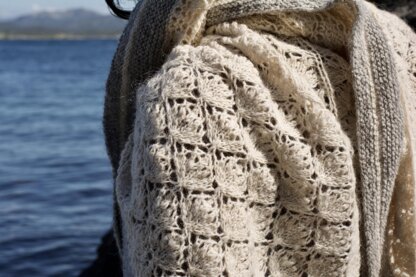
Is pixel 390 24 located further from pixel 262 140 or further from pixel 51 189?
pixel 51 189

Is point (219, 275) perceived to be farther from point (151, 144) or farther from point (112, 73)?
point (112, 73)

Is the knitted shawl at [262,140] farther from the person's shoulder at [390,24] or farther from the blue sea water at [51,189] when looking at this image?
the blue sea water at [51,189]

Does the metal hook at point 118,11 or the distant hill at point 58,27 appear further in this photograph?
the distant hill at point 58,27

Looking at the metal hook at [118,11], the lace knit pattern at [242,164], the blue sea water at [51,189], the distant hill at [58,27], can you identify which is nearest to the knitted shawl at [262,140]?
the lace knit pattern at [242,164]

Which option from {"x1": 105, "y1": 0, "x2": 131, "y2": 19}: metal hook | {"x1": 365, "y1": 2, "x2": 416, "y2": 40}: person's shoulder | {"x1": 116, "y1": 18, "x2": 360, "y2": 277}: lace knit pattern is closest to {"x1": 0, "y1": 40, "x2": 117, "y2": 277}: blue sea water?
{"x1": 105, "y1": 0, "x2": 131, "y2": 19}: metal hook

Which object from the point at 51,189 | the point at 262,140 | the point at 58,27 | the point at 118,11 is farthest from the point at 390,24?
the point at 58,27

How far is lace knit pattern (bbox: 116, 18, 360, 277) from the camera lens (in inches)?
56.6

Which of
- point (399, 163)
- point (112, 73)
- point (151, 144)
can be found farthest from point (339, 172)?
point (112, 73)

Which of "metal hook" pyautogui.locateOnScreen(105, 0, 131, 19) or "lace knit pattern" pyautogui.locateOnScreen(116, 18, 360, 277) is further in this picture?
"metal hook" pyautogui.locateOnScreen(105, 0, 131, 19)

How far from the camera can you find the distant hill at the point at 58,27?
12223 cm

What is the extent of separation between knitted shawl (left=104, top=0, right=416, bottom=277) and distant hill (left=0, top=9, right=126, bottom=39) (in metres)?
110

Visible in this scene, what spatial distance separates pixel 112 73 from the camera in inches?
71.5

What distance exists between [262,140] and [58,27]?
139247mm

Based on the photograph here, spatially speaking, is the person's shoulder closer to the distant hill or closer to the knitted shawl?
the knitted shawl
